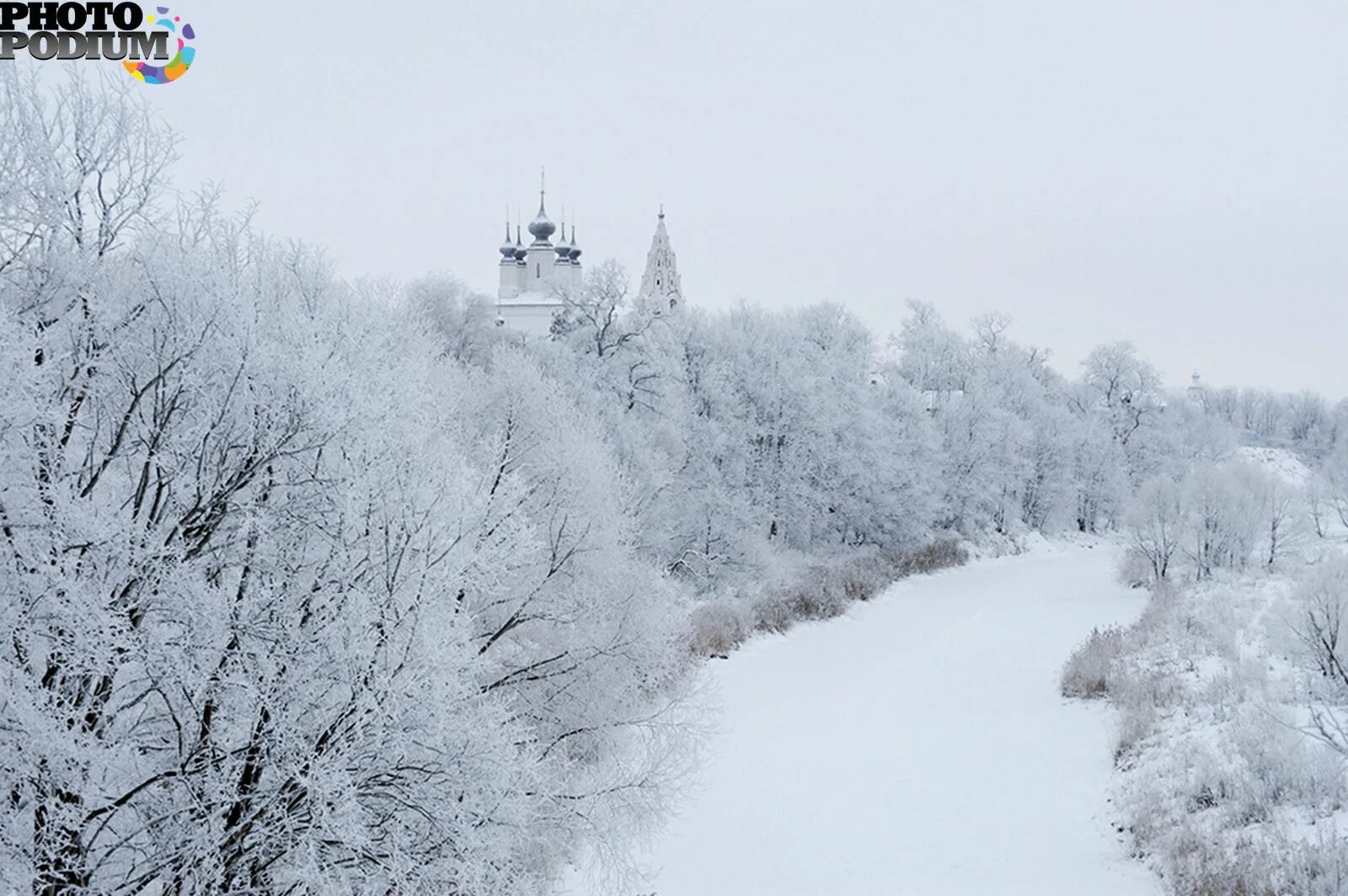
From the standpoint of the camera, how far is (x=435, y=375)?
1855 cm

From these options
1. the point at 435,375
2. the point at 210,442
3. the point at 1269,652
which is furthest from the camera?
the point at 435,375

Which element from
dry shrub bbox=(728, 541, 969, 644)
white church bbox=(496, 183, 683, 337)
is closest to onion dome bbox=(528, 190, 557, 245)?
white church bbox=(496, 183, 683, 337)

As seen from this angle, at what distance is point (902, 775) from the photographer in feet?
49.8

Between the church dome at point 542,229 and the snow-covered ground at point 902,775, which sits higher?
the church dome at point 542,229

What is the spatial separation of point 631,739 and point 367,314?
616 centimetres

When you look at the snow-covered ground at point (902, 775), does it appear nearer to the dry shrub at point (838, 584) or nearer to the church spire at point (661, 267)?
the dry shrub at point (838, 584)

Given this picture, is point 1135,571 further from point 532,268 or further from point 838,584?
point 532,268

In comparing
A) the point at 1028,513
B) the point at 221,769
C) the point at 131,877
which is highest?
the point at 221,769

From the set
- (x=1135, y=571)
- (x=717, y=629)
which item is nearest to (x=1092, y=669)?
(x=717, y=629)

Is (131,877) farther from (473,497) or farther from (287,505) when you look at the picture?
(473,497)

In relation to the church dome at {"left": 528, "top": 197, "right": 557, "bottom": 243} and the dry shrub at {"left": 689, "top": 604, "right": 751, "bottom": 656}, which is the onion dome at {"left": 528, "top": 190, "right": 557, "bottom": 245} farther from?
the dry shrub at {"left": 689, "top": 604, "right": 751, "bottom": 656}

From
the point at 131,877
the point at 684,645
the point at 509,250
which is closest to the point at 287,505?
the point at 131,877

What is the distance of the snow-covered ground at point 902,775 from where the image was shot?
1182 cm

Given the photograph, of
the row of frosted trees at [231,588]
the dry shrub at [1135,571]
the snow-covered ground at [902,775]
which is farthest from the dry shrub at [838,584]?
the row of frosted trees at [231,588]
